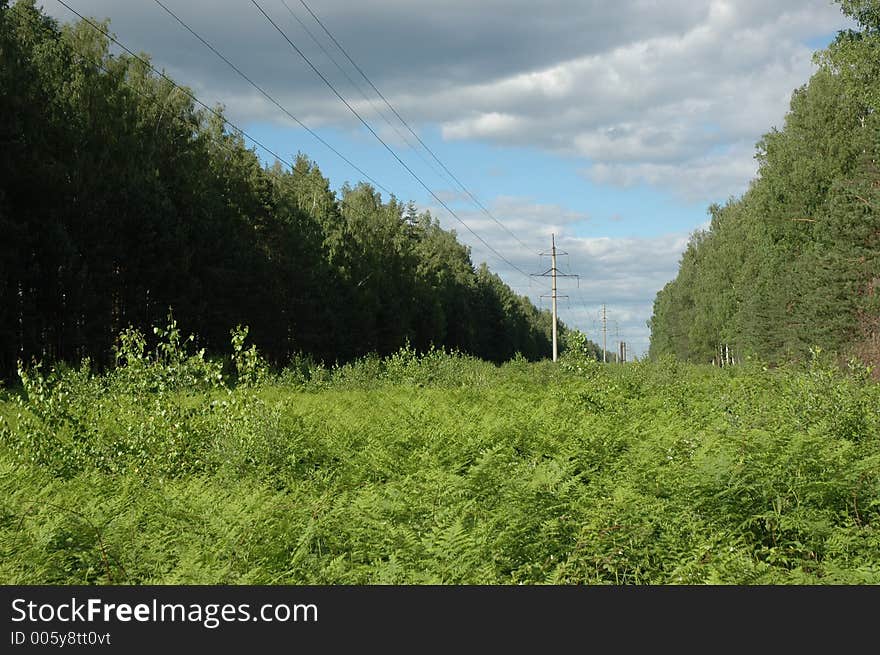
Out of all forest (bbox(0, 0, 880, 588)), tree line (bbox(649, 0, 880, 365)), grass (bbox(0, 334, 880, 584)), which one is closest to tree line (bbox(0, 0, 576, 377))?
forest (bbox(0, 0, 880, 588))

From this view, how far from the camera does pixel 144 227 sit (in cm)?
3241

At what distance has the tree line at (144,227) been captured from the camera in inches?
1064

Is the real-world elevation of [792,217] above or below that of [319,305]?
above

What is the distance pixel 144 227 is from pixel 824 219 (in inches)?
1381

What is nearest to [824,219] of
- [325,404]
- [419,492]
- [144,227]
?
[144,227]

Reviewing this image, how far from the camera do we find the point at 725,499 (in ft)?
25.1

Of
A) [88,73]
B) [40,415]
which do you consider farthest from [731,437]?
[88,73]

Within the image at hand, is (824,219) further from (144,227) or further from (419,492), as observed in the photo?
(419,492)

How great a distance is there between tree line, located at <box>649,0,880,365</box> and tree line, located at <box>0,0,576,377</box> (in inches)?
807

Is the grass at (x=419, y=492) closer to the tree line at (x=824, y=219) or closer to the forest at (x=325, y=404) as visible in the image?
the forest at (x=325, y=404)

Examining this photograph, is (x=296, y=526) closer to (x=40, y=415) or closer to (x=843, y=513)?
(x=843, y=513)

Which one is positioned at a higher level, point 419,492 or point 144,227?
point 144,227

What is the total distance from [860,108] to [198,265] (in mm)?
36163

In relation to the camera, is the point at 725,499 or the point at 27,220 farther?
the point at 27,220
